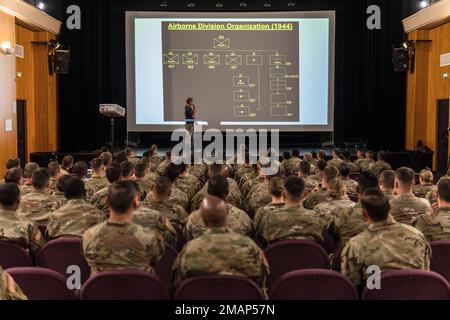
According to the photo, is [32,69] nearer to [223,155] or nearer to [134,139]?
[134,139]

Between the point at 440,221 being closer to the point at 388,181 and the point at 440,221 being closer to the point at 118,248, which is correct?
the point at 388,181

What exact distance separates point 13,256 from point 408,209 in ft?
10.8

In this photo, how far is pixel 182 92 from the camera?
15.8m

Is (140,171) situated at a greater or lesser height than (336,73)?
lesser

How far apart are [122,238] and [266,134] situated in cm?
1295

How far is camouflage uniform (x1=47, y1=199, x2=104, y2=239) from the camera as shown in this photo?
436cm

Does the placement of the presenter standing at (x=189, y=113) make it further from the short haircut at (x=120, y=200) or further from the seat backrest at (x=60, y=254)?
the short haircut at (x=120, y=200)

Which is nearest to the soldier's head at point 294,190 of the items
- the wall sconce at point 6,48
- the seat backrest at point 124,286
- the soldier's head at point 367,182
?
the soldier's head at point 367,182

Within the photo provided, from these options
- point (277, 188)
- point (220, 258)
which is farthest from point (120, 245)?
point (277, 188)

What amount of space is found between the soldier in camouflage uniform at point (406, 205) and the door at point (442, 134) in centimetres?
1018

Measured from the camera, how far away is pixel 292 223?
4.31m

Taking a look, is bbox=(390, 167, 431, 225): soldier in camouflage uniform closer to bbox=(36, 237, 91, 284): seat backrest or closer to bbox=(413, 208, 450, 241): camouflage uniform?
bbox=(413, 208, 450, 241): camouflage uniform

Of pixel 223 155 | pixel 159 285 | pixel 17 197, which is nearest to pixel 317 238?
pixel 159 285

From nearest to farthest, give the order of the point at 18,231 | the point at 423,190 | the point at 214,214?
1. the point at 214,214
2. the point at 18,231
3. the point at 423,190
